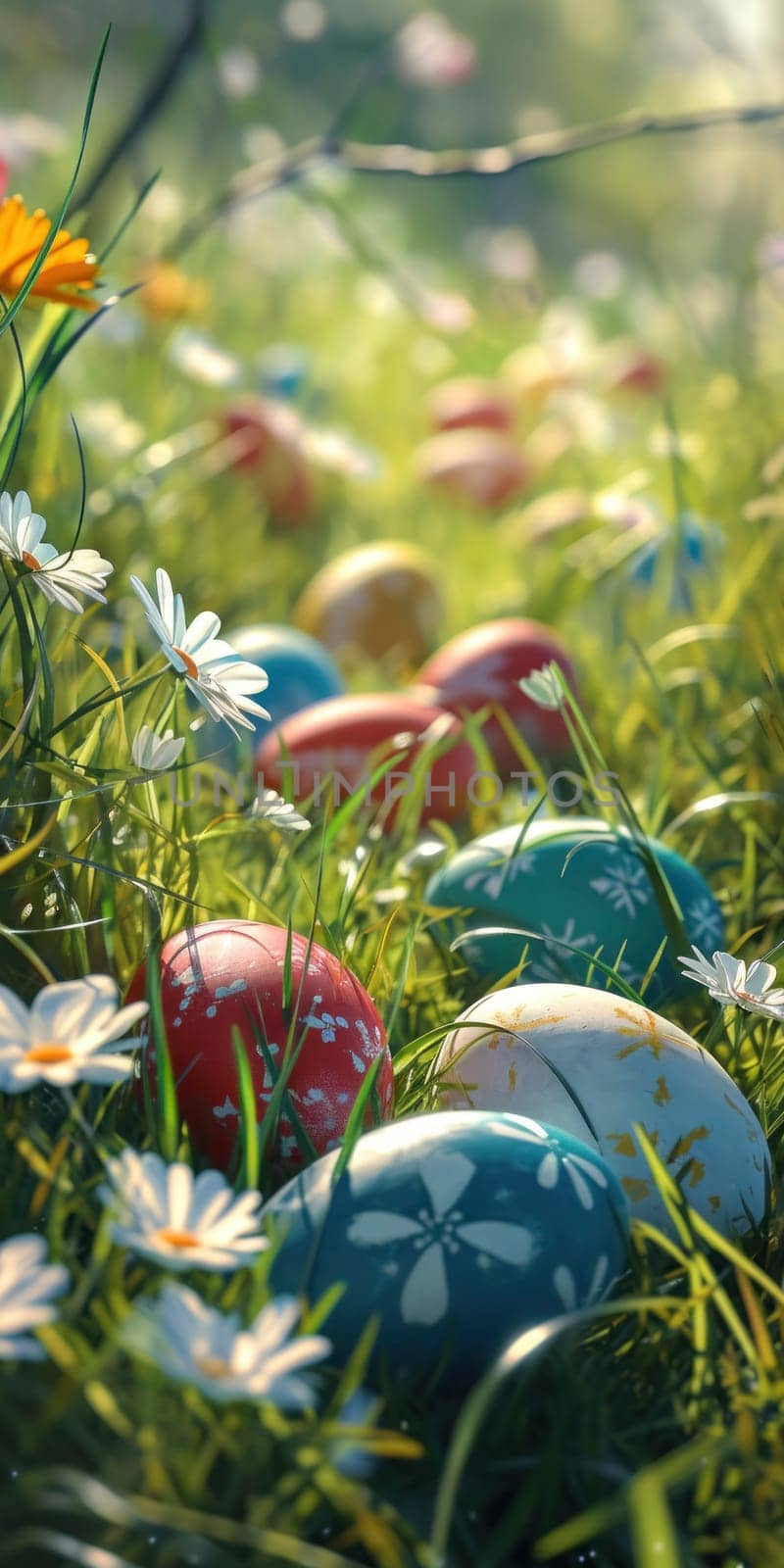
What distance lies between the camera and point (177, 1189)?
0.64 metres

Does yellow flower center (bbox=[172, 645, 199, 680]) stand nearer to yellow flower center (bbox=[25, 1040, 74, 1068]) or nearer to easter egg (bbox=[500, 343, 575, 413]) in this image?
yellow flower center (bbox=[25, 1040, 74, 1068])

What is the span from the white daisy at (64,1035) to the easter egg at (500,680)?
0.89 meters

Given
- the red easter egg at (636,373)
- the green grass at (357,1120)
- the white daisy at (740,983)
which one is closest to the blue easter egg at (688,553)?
the green grass at (357,1120)

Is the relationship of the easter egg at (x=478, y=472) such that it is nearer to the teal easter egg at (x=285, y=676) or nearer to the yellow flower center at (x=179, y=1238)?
the teal easter egg at (x=285, y=676)

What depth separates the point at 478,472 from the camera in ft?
9.08

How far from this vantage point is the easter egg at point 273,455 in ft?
7.93

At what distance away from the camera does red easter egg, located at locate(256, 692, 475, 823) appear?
1381 mm

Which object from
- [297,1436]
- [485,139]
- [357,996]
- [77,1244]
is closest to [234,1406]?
[297,1436]

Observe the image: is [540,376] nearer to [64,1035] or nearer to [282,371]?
[282,371]

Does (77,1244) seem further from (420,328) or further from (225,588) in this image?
(420,328)

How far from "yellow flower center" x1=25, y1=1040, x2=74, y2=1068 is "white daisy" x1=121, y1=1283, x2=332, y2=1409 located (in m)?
0.12

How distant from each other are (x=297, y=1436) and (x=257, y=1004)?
11.9 inches

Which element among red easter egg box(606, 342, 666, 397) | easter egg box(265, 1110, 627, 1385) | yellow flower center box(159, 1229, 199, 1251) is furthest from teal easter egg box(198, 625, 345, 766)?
red easter egg box(606, 342, 666, 397)

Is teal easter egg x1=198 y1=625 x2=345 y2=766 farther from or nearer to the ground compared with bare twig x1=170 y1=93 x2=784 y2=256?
nearer to the ground
